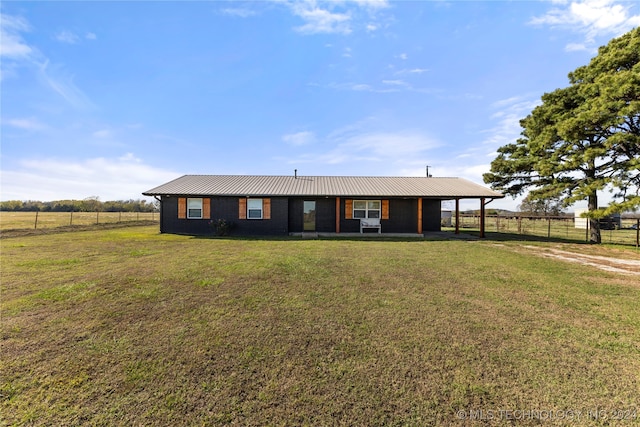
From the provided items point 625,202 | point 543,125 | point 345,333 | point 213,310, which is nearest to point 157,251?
point 213,310

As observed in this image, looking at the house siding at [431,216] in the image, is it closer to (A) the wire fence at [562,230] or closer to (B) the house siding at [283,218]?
(B) the house siding at [283,218]

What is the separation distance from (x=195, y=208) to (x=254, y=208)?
10.6ft

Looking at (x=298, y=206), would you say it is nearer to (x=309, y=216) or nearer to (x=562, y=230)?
(x=309, y=216)

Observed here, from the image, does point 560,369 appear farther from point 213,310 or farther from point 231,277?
point 231,277

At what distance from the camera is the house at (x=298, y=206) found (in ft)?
45.6

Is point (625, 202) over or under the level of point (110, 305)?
over

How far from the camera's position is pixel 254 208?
1426 centimetres

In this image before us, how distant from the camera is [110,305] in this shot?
4109mm

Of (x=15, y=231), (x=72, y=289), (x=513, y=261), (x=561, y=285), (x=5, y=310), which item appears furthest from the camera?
(x=15, y=231)

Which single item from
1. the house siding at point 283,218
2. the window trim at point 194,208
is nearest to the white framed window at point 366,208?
the house siding at point 283,218

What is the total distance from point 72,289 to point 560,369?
23.6ft

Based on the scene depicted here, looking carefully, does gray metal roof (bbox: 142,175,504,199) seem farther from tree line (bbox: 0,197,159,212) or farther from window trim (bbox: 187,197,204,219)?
tree line (bbox: 0,197,159,212)

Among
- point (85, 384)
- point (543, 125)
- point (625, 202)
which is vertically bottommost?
point (85, 384)

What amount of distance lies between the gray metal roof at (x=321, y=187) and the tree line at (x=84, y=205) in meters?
28.3
